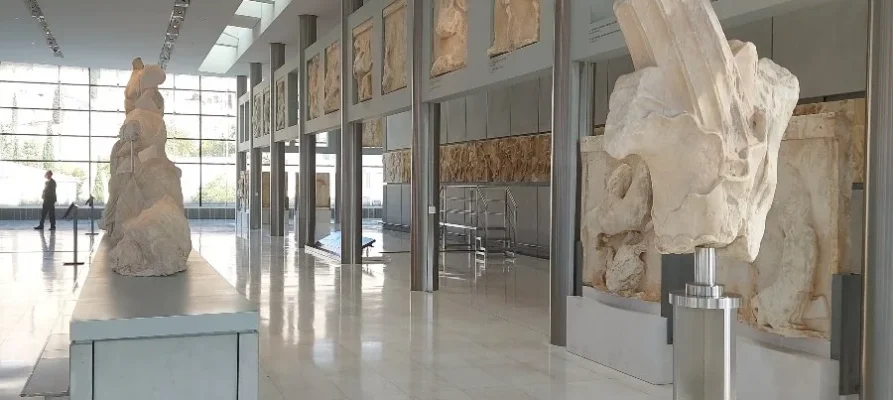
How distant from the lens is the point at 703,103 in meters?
3.48

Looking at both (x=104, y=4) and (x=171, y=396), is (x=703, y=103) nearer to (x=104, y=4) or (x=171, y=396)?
(x=171, y=396)

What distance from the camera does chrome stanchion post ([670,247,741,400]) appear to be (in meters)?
3.32

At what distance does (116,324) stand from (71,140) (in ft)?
127

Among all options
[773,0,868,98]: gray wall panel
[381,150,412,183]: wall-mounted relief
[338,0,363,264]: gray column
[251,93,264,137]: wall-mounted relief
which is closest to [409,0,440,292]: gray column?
[338,0,363,264]: gray column

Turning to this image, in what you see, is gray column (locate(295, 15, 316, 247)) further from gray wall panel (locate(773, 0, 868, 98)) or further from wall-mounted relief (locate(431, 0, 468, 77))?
gray wall panel (locate(773, 0, 868, 98))

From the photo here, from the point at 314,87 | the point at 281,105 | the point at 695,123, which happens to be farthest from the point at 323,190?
the point at 695,123

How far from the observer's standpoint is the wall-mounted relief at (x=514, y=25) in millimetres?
9859

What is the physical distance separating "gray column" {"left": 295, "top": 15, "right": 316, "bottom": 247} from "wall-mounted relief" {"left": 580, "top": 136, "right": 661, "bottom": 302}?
48.5 ft

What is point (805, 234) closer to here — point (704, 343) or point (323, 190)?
point (704, 343)

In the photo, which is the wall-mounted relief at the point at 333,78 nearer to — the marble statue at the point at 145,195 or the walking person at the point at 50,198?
the marble statue at the point at 145,195

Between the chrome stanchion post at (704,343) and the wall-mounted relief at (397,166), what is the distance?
2620 cm

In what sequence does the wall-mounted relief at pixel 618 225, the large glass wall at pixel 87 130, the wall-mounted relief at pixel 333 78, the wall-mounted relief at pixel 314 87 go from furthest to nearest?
the large glass wall at pixel 87 130
the wall-mounted relief at pixel 314 87
the wall-mounted relief at pixel 333 78
the wall-mounted relief at pixel 618 225

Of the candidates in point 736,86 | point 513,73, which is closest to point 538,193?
point 513,73

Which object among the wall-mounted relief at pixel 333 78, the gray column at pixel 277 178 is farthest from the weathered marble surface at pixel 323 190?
the wall-mounted relief at pixel 333 78
